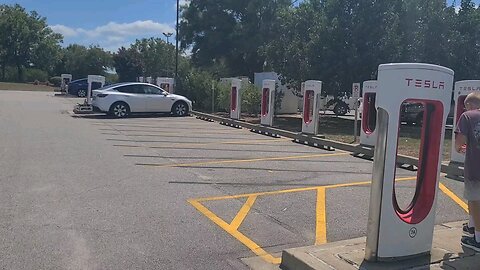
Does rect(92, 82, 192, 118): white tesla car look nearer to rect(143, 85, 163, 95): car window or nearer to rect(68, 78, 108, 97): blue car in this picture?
rect(143, 85, 163, 95): car window

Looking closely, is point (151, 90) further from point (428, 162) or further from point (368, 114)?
point (428, 162)

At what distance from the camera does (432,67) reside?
453cm

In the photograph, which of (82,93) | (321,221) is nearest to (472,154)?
(321,221)

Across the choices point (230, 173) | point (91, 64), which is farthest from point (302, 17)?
point (91, 64)

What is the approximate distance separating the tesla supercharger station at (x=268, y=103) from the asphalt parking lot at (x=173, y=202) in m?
4.30

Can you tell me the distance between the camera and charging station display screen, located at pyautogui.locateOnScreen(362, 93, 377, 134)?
40.7 ft

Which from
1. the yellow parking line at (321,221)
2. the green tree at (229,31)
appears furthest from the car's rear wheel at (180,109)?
the green tree at (229,31)

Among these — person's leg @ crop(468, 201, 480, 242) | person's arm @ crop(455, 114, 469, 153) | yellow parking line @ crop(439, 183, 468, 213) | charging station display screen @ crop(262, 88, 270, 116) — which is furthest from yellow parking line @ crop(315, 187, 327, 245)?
charging station display screen @ crop(262, 88, 270, 116)

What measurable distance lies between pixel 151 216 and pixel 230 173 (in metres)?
3.12

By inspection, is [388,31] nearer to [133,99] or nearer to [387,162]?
[133,99]

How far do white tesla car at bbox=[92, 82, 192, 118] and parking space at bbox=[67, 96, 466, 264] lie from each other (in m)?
7.24

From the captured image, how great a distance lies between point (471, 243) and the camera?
16.6 feet

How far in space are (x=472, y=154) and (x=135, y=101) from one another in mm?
18814

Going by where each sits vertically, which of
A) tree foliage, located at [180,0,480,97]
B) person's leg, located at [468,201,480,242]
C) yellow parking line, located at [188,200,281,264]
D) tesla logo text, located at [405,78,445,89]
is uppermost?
tree foliage, located at [180,0,480,97]
